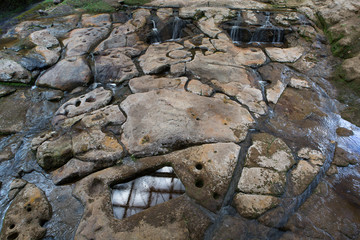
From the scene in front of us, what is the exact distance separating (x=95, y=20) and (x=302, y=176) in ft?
17.1

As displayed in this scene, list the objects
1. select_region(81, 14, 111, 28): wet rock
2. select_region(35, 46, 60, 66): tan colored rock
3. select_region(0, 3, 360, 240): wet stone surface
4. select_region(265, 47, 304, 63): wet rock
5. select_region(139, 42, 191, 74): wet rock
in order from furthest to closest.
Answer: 1. select_region(81, 14, 111, 28): wet rock
2. select_region(265, 47, 304, 63): wet rock
3. select_region(35, 46, 60, 66): tan colored rock
4. select_region(139, 42, 191, 74): wet rock
5. select_region(0, 3, 360, 240): wet stone surface

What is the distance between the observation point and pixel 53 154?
7.59 ft

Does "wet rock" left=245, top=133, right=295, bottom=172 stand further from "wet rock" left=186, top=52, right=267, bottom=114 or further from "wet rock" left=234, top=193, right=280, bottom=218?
"wet rock" left=186, top=52, right=267, bottom=114

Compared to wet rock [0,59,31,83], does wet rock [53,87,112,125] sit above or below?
below

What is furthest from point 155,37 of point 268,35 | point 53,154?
point 53,154

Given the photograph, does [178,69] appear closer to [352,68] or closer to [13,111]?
[13,111]

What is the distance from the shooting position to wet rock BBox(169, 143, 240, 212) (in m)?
1.97

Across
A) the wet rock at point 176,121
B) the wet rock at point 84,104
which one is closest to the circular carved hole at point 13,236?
the wet rock at point 176,121

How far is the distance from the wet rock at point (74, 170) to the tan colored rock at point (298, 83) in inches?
114

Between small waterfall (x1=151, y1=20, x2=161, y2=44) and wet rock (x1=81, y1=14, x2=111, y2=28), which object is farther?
wet rock (x1=81, y1=14, x2=111, y2=28)

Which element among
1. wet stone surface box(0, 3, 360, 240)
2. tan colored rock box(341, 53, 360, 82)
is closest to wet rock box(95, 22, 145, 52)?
wet stone surface box(0, 3, 360, 240)

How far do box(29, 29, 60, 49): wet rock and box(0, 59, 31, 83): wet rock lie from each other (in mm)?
770

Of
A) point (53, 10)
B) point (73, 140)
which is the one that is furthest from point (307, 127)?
point (53, 10)

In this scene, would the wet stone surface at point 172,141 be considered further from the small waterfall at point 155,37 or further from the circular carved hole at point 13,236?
the small waterfall at point 155,37
